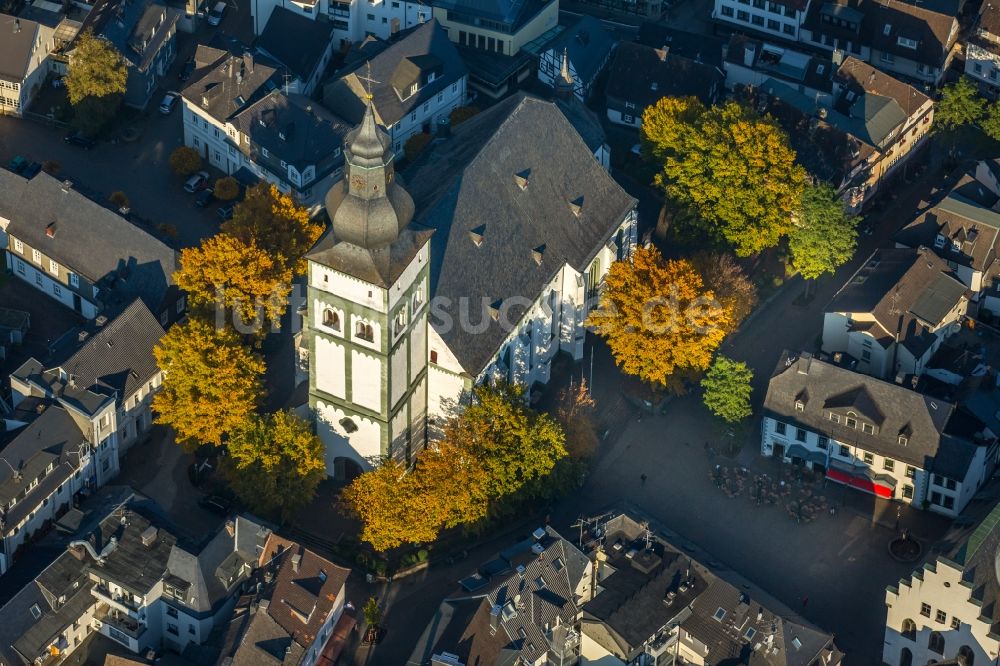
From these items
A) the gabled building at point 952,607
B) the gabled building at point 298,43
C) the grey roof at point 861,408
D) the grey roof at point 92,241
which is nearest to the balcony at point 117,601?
the grey roof at point 92,241

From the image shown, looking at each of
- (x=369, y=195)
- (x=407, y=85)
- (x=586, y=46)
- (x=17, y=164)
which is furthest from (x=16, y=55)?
(x=369, y=195)

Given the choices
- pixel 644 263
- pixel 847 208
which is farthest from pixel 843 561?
pixel 847 208

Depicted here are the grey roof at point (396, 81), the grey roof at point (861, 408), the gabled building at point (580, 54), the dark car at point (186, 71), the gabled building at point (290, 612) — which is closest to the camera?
the gabled building at point (290, 612)

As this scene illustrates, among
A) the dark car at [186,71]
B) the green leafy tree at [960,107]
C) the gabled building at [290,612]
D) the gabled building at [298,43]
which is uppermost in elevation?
the green leafy tree at [960,107]

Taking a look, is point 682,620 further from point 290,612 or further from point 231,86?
point 231,86

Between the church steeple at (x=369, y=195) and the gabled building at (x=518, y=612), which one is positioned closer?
the church steeple at (x=369, y=195)

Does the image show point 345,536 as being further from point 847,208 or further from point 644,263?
point 847,208

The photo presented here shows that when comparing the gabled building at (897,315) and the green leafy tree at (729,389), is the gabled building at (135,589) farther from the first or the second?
the gabled building at (897,315)
